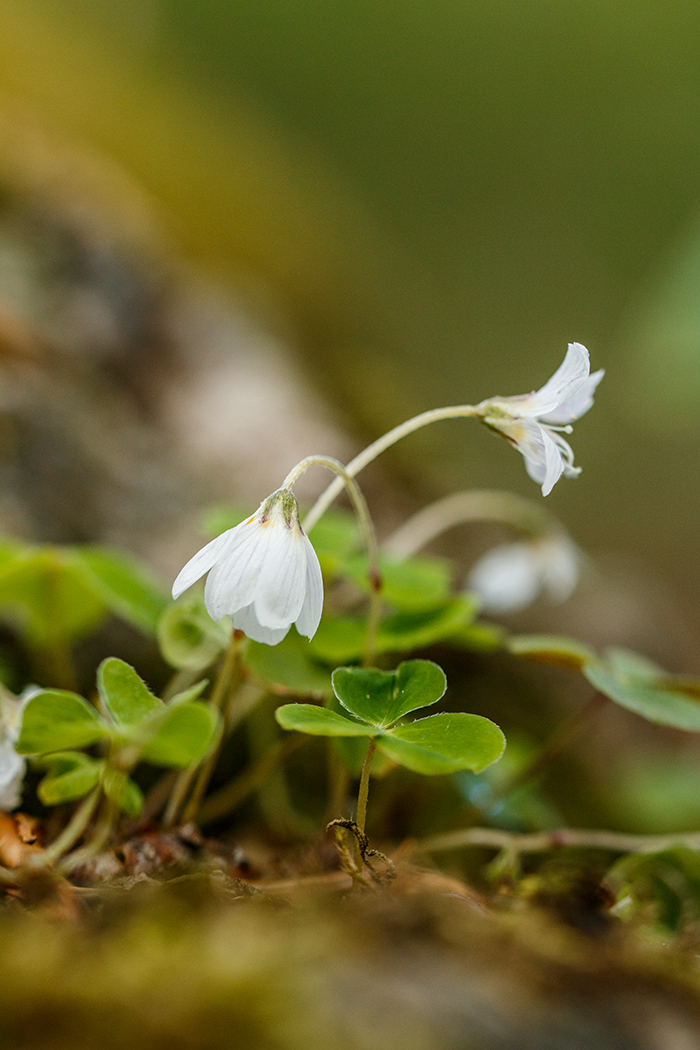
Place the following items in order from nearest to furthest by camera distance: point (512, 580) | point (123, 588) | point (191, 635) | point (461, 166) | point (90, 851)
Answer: point (90, 851) < point (191, 635) < point (123, 588) < point (512, 580) < point (461, 166)

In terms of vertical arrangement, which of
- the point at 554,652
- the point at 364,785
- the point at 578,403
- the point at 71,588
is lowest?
the point at 71,588

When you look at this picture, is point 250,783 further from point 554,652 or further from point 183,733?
point 554,652

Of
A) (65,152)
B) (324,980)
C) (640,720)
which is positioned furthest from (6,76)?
(324,980)

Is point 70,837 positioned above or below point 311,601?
below

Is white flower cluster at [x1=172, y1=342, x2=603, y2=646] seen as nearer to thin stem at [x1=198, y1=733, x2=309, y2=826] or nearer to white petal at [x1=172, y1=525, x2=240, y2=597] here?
white petal at [x1=172, y1=525, x2=240, y2=597]

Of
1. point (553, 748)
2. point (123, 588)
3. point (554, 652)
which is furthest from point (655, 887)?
point (123, 588)

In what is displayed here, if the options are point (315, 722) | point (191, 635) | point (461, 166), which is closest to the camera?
point (315, 722)

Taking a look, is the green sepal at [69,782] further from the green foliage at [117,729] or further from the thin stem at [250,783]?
the thin stem at [250,783]
